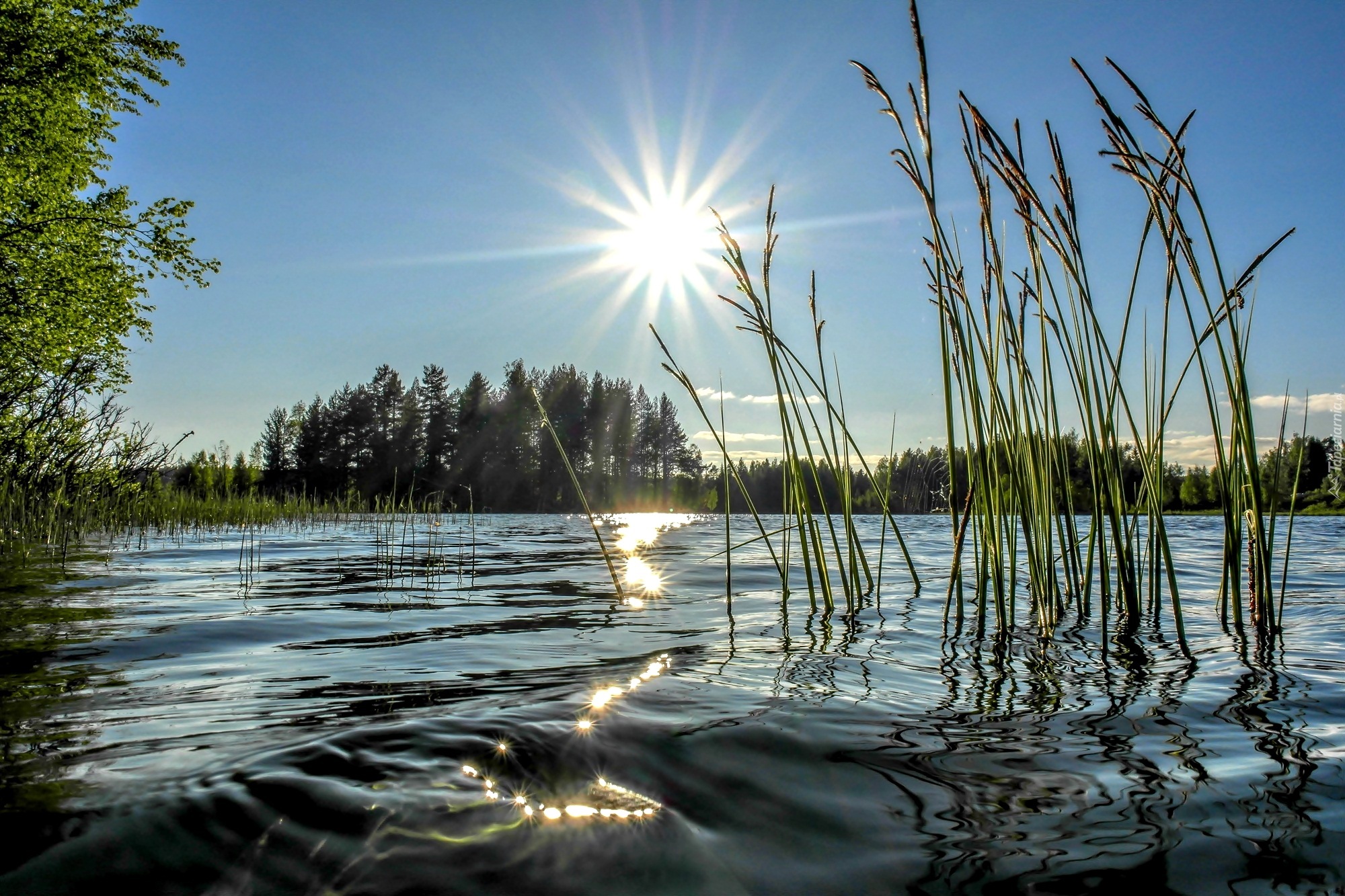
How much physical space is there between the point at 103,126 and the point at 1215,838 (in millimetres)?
18131

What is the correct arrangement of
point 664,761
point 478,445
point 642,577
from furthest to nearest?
point 478,445, point 642,577, point 664,761

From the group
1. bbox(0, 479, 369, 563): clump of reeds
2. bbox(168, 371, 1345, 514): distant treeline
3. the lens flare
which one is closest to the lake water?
the lens flare

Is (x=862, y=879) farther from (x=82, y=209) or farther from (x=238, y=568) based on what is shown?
(x=82, y=209)

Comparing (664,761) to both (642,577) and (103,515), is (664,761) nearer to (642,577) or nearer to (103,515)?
(642,577)

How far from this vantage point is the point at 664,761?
1.40 m

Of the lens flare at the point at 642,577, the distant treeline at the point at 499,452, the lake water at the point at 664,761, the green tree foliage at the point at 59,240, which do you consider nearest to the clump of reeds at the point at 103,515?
the green tree foliage at the point at 59,240

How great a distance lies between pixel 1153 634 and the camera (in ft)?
8.80

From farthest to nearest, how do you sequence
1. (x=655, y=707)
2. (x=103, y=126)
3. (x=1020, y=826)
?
(x=103, y=126), (x=655, y=707), (x=1020, y=826)

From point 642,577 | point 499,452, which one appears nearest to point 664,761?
point 642,577

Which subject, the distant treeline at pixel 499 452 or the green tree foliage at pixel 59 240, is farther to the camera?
the distant treeline at pixel 499 452

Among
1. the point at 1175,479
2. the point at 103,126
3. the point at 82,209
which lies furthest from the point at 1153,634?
the point at 1175,479

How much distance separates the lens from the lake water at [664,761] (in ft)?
3.27

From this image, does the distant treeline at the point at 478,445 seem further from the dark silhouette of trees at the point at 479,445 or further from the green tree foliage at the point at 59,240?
the green tree foliage at the point at 59,240

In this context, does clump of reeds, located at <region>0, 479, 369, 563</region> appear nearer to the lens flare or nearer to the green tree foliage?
the green tree foliage
